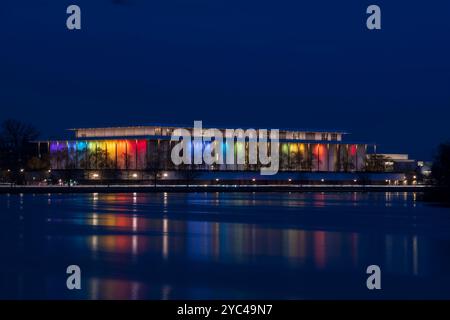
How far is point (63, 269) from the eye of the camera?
20.3m

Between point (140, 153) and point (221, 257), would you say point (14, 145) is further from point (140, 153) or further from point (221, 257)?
point (221, 257)

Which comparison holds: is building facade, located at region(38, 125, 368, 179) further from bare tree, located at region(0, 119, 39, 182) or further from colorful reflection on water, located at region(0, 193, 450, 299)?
colorful reflection on water, located at region(0, 193, 450, 299)

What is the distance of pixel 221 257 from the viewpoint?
75.6ft

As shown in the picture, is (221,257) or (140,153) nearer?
(221,257)

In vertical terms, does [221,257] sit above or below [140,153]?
below

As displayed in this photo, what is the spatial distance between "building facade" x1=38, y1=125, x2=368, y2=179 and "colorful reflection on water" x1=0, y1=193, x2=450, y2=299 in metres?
87.9

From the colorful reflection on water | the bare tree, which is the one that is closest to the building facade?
the bare tree

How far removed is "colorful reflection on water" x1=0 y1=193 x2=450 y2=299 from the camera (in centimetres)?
1739

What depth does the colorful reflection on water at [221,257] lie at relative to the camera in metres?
17.4

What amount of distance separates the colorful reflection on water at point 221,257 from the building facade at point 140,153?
87.9m

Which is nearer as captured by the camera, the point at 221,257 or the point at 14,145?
the point at 221,257

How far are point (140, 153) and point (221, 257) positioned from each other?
106097mm

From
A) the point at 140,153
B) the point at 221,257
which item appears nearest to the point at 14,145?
the point at 140,153

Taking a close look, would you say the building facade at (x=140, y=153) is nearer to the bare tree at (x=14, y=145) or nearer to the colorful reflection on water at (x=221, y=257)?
the bare tree at (x=14, y=145)
